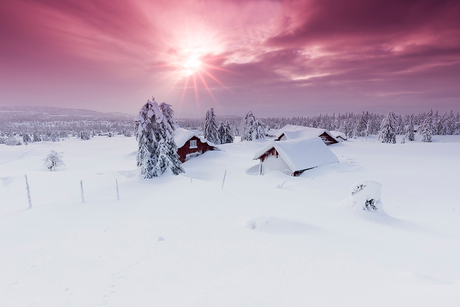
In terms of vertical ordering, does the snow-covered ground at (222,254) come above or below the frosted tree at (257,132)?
below

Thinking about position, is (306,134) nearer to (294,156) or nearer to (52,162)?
(294,156)

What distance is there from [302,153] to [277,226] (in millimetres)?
19382

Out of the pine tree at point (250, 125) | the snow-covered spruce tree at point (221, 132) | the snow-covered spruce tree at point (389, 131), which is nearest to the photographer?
the snow-covered spruce tree at point (389, 131)

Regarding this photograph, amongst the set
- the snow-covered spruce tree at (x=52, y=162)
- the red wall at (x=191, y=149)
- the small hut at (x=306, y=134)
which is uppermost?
the small hut at (x=306, y=134)

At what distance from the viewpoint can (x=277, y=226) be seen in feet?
26.0

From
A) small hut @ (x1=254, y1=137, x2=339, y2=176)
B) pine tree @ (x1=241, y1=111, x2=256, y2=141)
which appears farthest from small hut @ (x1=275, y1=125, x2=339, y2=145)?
small hut @ (x1=254, y1=137, x2=339, y2=176)

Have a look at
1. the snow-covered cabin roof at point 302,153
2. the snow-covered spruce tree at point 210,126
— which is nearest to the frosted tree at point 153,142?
the snow-covered cabin roof at point 302,153

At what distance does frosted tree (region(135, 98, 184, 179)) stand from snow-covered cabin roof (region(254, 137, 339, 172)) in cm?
1252

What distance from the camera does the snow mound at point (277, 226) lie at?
770 cm

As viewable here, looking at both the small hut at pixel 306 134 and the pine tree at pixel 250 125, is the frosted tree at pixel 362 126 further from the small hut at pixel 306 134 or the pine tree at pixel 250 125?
the pine tree at pixel 250 125

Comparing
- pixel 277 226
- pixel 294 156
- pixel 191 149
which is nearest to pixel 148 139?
pixel 191 149

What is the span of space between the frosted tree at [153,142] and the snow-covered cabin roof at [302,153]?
12.5 meters

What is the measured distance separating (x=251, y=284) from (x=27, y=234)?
30.6 ft

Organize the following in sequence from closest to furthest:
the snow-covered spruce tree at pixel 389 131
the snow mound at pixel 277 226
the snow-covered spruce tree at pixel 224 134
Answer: the snow mound at pixel 277 226 → the snow-covered spruce tree at pixel 389 131 → the snow-covered spruce tree at pixel 224 134
